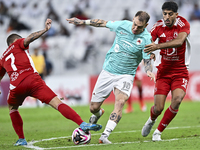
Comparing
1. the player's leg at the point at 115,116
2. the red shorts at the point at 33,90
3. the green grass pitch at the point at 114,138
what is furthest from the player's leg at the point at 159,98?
the red shorts at the point at 33,90

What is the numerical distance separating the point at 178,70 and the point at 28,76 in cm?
285

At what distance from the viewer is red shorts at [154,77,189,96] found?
21.0ft

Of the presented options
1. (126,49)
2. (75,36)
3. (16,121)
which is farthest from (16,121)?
(75,36)

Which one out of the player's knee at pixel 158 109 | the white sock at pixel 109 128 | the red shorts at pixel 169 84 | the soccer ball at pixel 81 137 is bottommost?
the soccer ball at pixel 81 137

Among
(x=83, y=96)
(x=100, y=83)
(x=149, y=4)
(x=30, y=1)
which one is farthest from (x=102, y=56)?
(x=100, y=83)

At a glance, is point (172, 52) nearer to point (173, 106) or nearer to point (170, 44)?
point (170, 44)

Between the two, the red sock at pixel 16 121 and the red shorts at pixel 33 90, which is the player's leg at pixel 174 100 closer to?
the red shorts at pixel 33 90

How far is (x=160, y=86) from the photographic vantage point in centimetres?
658

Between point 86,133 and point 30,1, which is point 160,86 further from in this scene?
point 30,1

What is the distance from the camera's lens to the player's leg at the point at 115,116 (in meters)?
5.80

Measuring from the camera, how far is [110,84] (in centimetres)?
654

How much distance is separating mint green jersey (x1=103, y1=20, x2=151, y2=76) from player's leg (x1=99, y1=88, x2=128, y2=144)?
1.52ft

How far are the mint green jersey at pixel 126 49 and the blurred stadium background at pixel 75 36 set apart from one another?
9.21 metres

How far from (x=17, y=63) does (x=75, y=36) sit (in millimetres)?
13962
